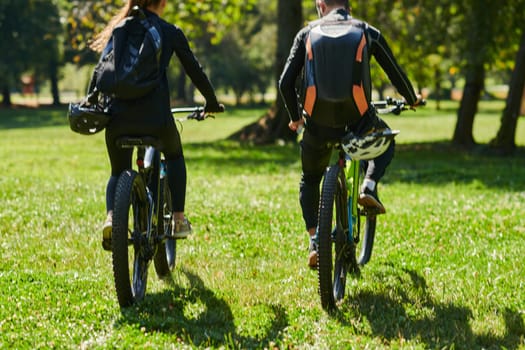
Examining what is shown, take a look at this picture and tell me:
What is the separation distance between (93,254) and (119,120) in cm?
226

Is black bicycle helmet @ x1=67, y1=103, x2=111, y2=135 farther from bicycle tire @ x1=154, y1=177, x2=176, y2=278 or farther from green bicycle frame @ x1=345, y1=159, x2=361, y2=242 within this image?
green bicycle frame @ x1=345, y1=159, x2=361, y2=242

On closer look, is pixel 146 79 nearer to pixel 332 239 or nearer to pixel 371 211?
pixel 332 239

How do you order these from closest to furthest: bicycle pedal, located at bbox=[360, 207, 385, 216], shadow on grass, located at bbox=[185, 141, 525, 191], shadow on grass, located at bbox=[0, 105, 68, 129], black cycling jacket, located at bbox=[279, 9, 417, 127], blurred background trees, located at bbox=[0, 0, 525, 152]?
black cycling jacket, located at bbox=[279, 9, 417, 127]
bicycle pedal, located at bbox=[360, 207, 385, 216]
shadow on grass, located at bbox=[185, 141, 525, 191]
blurred background trees, located at bbox=[0, 0, 525, 152]
shadow on grass, located at bbox=[0, 105, 68, 129]

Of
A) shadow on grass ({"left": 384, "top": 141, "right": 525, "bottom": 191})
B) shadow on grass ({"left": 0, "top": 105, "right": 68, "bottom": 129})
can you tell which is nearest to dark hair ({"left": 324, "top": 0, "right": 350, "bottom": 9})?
shadow on grass ({"left": 384, "top": 141, "right": 525, "bottom": 191})

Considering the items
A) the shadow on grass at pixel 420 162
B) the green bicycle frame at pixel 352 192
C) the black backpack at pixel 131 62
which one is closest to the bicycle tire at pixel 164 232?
the black backpack at pixel 131 62

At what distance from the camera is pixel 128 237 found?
515 centimetres

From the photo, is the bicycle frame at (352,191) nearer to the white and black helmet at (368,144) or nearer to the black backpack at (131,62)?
the white and black helmet at (368,144)

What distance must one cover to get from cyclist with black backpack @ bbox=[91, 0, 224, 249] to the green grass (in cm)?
74

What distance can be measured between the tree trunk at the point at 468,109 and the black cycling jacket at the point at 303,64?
16710 millimetres

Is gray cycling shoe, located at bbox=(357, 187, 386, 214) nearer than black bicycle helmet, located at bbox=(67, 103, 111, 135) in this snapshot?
No

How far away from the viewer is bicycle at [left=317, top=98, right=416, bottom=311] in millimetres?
4938

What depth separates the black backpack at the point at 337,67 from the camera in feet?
16.4

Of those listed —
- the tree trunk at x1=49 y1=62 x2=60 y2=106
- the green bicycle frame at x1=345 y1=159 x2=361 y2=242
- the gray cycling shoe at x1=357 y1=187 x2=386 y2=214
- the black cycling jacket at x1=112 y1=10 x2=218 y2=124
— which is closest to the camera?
the black cycling jacket at x1=112 y1=10 x2=218 y2=124

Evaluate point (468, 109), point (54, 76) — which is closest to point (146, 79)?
point (468, 109)
